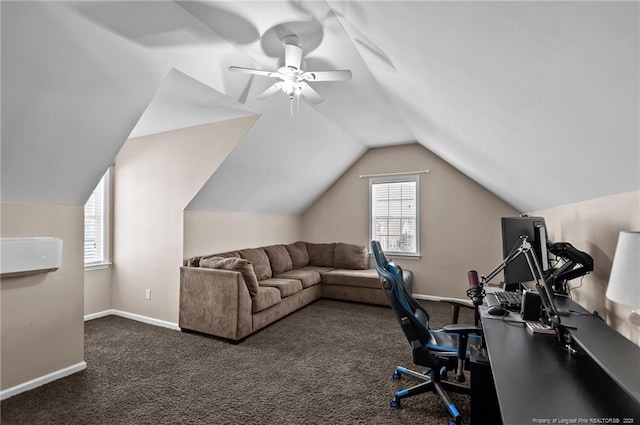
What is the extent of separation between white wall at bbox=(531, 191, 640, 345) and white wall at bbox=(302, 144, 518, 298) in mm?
2247

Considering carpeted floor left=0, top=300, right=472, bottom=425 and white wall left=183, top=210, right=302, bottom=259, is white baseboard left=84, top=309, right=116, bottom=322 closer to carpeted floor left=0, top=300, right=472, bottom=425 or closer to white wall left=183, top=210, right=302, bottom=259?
→ carpeted floor left=0, top=300, right=472, bottom=425

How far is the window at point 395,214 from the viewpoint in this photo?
17.9ft

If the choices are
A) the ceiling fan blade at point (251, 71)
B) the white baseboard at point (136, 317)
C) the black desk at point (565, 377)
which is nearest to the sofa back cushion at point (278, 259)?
the white baseboard at point (136, 317)

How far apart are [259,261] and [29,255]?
2641 millimetres

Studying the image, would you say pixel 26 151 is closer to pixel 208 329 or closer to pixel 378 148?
pixel 208 329

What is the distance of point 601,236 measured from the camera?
1.98 m

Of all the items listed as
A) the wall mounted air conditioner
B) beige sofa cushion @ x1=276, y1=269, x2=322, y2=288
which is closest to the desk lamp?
the wall mounted air conditioner

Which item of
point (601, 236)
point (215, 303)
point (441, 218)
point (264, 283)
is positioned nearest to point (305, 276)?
point (264, 283)

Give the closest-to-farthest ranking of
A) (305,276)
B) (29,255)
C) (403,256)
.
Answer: (29,255) < (305,276) < (403,256)

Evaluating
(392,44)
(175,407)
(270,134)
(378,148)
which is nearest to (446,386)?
(175,407)

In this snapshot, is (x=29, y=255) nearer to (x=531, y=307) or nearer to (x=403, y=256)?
(x=531, y=307)

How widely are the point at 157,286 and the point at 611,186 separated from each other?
4504 mm

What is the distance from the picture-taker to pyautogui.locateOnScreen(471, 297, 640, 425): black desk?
38.5 inches

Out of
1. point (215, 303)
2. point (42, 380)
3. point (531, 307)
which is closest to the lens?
point (531, 307)
